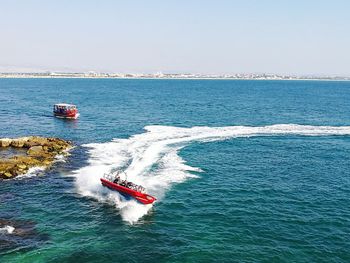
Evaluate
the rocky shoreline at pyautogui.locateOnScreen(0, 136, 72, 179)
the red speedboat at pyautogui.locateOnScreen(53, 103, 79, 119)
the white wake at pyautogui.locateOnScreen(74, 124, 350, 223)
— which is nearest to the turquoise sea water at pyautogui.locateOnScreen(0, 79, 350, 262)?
the white wake at pyautogui.locateOnScreen(74, 124, 350, 223)

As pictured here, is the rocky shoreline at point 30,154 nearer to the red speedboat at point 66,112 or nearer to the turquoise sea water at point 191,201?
the turquoise sea water at point 191,201

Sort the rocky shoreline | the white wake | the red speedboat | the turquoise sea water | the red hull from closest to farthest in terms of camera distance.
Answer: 1. the turquoise sea water
2. the red hull
3. the white wake
4. the rocky shoreline
5. the red speedboat

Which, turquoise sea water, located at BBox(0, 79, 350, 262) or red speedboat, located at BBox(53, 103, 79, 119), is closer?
turquoise sea water, located at BBox(0, 79, 350, 262)

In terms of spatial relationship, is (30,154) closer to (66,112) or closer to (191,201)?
(191,201)

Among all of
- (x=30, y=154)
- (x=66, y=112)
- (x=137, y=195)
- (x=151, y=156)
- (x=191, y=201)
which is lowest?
(x=191, y=201)

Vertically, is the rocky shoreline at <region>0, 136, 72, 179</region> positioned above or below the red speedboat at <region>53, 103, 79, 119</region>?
below

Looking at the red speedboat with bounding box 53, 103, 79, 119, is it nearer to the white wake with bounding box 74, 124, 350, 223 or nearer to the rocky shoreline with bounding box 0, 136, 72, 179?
the white wake with bounding box 74, 124, 350, 223

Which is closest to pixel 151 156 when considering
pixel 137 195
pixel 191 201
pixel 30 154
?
pixel 30 154
